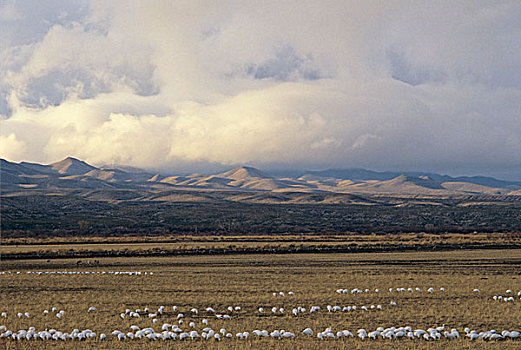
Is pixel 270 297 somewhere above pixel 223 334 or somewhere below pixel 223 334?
below

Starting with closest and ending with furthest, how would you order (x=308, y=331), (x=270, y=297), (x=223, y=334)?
(x=223, y=334) → (x=308, y=331) → (x=270, y=297)

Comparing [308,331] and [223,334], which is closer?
[223,334]

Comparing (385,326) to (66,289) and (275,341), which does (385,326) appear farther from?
(66,289)

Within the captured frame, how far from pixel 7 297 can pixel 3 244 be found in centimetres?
3864

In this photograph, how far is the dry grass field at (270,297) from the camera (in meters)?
16.0

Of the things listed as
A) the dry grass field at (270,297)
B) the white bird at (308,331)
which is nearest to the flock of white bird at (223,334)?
the white bird at (308,331)

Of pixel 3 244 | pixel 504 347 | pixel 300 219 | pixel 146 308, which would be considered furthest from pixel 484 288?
pixel 300 219

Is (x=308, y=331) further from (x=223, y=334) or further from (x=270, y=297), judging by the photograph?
(x=270, y=297)

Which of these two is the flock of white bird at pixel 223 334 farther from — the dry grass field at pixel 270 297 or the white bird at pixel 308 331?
the dry grass field at pixel 270 297

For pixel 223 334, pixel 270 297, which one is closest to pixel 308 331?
pixel 223 334

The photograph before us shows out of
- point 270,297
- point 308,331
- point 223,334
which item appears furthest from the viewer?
point 270,297

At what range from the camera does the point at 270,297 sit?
23.6 m

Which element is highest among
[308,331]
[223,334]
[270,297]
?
[308,331]

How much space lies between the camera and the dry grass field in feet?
52.4
